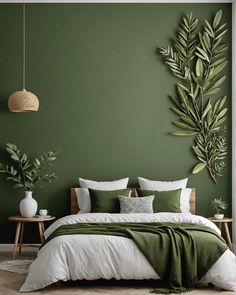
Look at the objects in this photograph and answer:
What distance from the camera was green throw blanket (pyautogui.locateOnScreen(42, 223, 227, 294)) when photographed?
532 cm

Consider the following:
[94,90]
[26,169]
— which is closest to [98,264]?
[26,169]

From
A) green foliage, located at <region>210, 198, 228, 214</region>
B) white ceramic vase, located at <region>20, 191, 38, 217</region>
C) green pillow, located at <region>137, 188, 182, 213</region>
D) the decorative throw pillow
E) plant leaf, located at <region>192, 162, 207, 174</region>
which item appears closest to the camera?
the decorative throw pillow

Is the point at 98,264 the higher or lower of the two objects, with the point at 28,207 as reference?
lower

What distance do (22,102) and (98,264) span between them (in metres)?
2.75

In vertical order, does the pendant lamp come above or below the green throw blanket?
above

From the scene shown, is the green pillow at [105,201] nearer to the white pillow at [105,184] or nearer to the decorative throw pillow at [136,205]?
the decorative throw pillow at [136,205]

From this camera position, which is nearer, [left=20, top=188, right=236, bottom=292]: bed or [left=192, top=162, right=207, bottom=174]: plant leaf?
[left=20, top=188, right=236, bottom=292]: bed

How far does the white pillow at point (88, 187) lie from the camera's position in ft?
24.0

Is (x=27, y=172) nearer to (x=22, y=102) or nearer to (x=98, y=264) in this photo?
(x=22, y=102)

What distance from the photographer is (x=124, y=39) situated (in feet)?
25.3

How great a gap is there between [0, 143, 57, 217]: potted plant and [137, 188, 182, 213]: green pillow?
57.8 inches

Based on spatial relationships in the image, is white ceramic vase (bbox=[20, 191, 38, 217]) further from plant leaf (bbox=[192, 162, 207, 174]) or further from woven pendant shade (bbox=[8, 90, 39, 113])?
plant leaf (bbox=[192, 162, 207, 174])

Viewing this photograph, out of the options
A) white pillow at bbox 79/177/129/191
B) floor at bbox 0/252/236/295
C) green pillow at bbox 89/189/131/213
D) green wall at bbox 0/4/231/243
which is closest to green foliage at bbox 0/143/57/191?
green wall at bbox 0/4/231/243

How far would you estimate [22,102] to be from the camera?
7215mm
